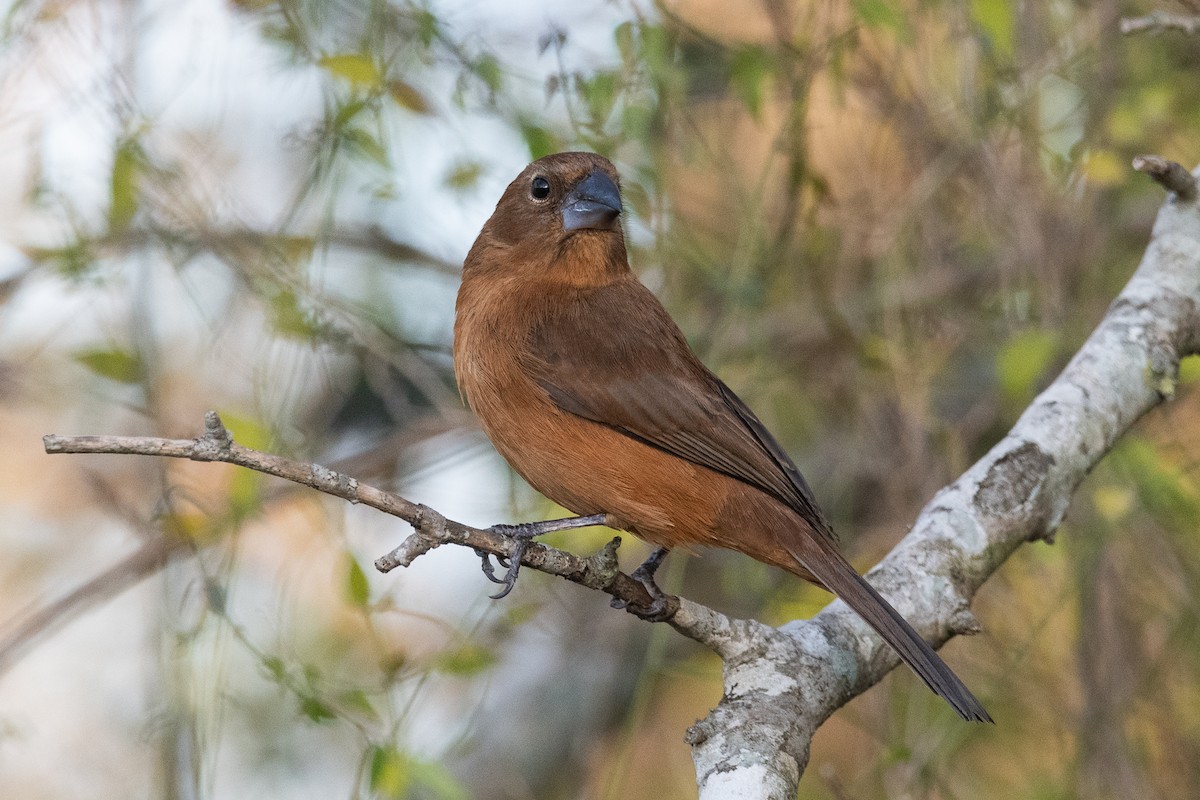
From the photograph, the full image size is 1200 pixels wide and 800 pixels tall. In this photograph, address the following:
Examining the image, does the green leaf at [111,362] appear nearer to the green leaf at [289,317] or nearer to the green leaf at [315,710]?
the green leaf at [289,317]

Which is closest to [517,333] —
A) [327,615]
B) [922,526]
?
[922,526]

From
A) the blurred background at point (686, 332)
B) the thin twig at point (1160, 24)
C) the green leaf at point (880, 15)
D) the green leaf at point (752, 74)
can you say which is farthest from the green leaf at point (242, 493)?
the thin twig at point (1160, 24)

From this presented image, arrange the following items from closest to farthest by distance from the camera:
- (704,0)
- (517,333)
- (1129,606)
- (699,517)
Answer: (699,517), (517,333), (1129,606), (704,0)

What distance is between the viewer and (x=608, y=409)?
322cm

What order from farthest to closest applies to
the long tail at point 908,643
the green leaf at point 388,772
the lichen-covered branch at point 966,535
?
1. the green leaf at point 388,772
2. the long tail at point 908,643
3. the lichen-covered branch at point 966,535

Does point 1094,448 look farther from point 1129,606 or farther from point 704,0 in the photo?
point 704,0

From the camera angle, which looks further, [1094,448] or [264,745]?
[264,745]

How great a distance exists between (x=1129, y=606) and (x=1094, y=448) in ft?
4.66

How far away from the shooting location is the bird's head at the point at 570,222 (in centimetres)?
351

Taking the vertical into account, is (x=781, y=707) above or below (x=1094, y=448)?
below

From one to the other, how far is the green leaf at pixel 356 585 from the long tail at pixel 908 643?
1.08m

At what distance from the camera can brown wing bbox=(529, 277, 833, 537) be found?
3195 millimetres

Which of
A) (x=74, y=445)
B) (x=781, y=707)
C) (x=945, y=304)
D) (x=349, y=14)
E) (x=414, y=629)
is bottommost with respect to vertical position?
(x=781, y=707)

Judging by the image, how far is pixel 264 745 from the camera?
15.5ft
